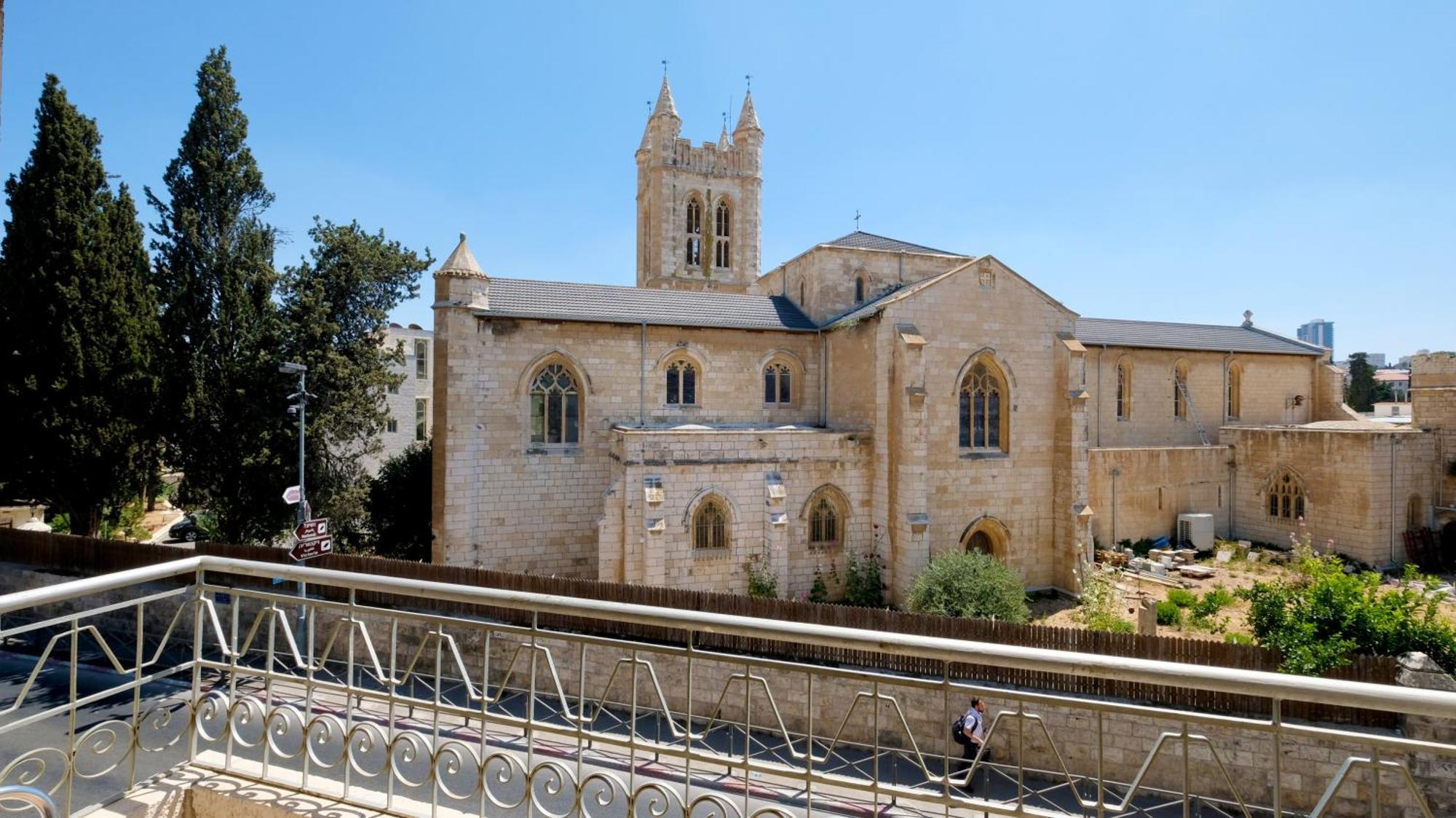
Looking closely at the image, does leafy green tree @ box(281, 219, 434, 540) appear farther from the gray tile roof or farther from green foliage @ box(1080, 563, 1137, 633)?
the gray tile roof

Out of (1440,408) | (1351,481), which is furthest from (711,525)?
(1440,408)

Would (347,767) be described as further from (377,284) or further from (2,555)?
(2,555)

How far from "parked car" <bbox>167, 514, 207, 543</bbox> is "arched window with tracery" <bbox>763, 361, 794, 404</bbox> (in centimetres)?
A: 2113

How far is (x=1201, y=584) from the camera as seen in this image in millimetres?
19875

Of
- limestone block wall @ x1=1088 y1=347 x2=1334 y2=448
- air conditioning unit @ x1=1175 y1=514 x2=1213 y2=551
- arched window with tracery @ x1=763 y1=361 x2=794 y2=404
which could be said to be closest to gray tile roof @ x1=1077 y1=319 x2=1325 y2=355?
limestone block wall @ x1=1088 y1=347 x2=1334 y2=448

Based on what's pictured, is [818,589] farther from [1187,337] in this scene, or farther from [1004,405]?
[1187,337]

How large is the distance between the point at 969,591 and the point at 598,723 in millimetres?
8044

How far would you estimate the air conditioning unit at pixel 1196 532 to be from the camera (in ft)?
76.2

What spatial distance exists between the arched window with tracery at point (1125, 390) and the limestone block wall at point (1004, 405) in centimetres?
767

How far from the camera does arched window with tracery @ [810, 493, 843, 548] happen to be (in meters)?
18.6

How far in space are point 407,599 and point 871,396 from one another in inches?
509

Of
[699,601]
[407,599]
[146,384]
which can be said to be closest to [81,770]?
[699,601]

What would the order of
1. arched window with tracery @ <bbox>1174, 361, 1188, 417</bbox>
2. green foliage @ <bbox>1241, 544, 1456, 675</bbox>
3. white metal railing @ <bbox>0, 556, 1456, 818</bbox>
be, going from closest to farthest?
white metal railing @ <bbox>0, 556, 1456, 818</bbox>, green foliage @ <bbox>1241, 544, 1456, 675</bbox>, arched window with tracery @ <bbox>1174, 361, 1188, 417</bbox>

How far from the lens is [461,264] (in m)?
17.8
